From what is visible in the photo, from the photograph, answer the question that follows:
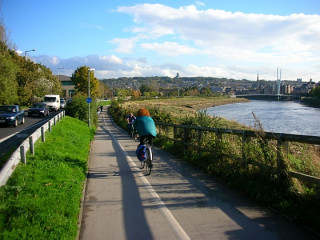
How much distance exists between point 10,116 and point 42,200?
18.6 metres

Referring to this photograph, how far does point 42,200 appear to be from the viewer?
208 inches

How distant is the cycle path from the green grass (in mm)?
289

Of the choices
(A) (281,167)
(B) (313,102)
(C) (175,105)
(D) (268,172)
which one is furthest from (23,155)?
(C) (175,105)

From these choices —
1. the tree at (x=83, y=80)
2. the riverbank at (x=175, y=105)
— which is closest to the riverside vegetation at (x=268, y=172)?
the riverbank at (x=175, y=105)

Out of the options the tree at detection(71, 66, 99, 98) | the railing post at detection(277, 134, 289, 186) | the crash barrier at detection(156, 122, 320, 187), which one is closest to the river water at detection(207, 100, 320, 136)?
the crash barrier at detection(156, 122, 320, 187)

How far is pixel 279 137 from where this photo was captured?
590 centimetres

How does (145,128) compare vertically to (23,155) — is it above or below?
above

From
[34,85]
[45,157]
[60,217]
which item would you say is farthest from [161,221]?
[34,85]

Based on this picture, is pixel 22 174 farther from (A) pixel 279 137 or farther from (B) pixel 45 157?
(A) pixel 279 137

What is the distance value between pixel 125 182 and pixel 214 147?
273 centimetres

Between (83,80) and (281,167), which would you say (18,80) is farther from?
(281,167)

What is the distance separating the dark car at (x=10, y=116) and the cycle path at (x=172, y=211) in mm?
16030

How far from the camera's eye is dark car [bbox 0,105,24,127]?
846 inches

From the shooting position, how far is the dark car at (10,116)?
21500mm
